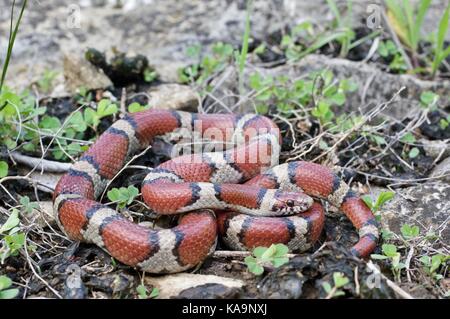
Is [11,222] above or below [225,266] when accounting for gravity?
above

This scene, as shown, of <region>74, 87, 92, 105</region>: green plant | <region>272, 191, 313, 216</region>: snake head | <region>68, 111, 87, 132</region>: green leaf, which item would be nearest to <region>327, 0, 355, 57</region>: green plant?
<region>272, 191, 313, 216</region>: snake head

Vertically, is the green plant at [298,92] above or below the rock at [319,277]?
above

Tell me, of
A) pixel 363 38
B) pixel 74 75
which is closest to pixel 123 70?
pixel 74 75

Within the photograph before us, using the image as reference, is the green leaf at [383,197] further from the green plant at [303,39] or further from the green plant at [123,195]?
the green plant at [303,39]

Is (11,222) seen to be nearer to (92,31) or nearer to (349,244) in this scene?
(349,244)

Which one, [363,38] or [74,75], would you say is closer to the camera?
[74,75]

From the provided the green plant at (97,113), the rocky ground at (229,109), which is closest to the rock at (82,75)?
the rocky ground at (229,109)

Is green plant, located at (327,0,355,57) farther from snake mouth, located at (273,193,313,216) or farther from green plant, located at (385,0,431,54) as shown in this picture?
snake mouth, located at (273,193,313,216)
